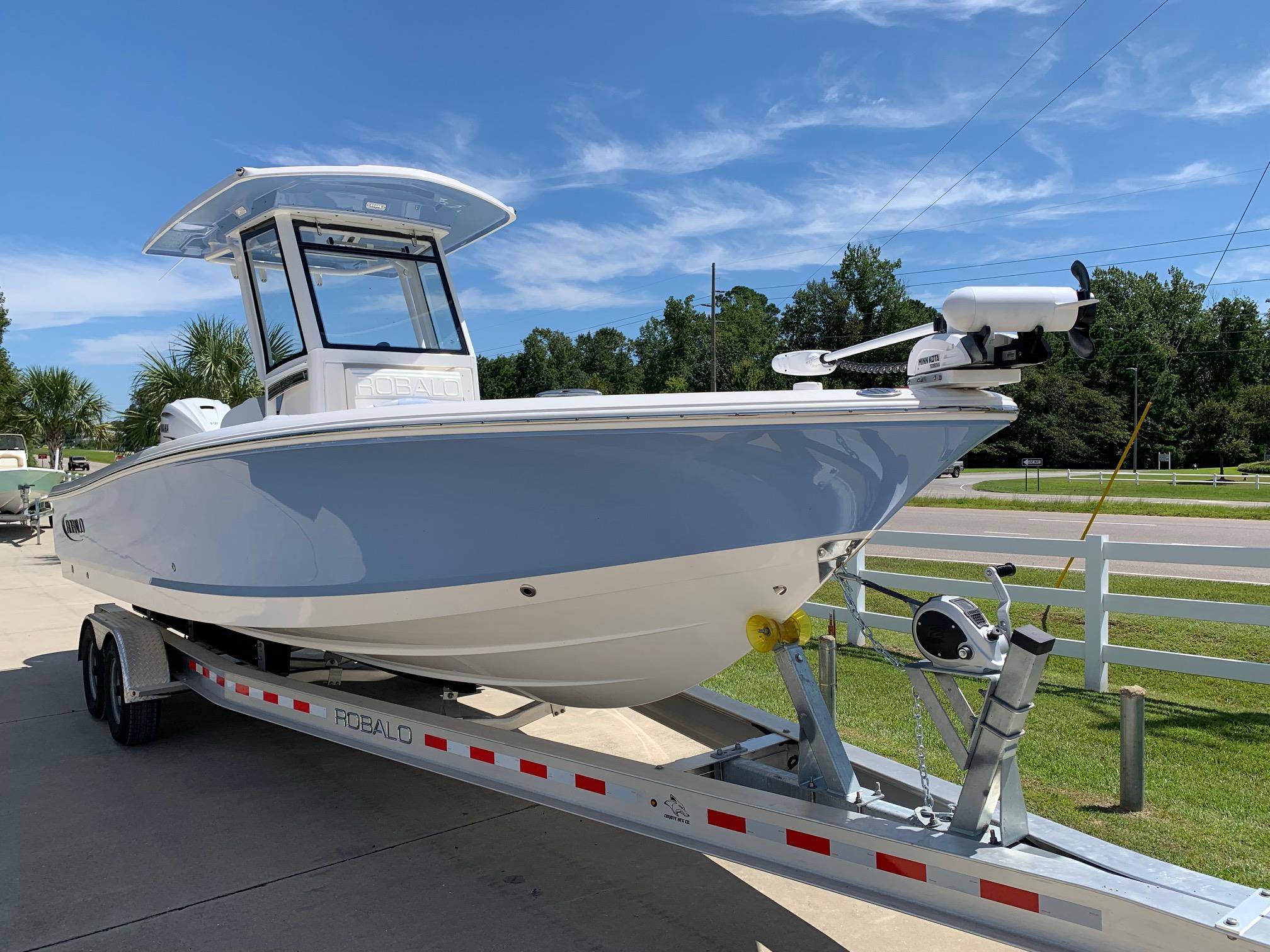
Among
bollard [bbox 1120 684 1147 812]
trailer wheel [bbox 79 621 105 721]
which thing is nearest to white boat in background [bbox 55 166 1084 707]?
trailer wheel [bbox 79 621 105 721]

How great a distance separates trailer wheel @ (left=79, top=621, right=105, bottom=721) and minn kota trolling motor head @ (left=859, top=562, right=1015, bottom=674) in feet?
17.0

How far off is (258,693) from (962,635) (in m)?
3.52

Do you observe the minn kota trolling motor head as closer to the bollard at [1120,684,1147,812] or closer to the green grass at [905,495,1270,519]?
the bollard at [1120,684,1147,812]

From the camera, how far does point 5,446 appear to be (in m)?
20.2

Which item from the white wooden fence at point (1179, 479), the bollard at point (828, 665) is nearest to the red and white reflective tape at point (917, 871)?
the bollard at point (828, 665)

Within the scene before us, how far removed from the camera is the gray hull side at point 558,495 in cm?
300

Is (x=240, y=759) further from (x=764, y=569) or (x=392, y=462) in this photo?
(x=764, y=569)

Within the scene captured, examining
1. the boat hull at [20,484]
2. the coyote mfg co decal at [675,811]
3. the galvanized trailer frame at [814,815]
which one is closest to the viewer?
the galvanized trailer frame at [814,815]

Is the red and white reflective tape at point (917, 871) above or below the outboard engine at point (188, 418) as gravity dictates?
below

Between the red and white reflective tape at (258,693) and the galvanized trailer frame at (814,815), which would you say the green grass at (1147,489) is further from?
the red and white reflective tape at (258,693)

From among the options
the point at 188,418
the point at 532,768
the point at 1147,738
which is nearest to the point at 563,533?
the point at 532,768

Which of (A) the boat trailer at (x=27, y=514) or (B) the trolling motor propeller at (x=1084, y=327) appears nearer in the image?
(B) the trolling motor propeller at (x=1084, y=327)

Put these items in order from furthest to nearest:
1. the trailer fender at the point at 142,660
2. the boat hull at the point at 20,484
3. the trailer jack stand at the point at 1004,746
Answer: the boat hull at the point at 20,484
the trailer fender at the point at 142,660
the trailer jack stand at the point at 1004,746

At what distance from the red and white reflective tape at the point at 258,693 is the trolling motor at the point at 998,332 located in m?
3.05
